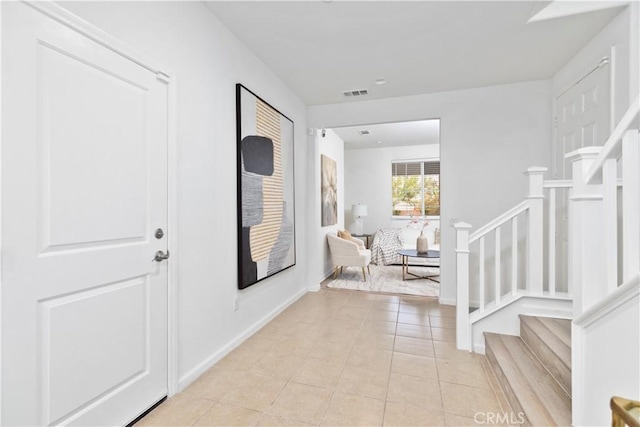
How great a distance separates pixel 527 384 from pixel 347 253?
322 centimetres

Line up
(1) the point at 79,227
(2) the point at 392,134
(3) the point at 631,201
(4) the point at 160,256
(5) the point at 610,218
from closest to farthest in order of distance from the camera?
1. (3) the point at 631,201
2. (5) the point at 610,218
3. (1) the point at 79,227
4. (4) the point at 160,256
5. (2) the point at 392,134

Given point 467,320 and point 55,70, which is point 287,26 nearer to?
point 55,70

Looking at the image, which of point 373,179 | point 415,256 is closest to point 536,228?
point 415,256

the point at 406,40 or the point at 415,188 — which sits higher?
the point at 406,40

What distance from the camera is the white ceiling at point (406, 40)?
2242 mm

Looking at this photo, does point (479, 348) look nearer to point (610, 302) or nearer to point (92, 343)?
point (610, 302)

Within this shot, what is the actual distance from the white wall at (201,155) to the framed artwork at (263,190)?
9cm

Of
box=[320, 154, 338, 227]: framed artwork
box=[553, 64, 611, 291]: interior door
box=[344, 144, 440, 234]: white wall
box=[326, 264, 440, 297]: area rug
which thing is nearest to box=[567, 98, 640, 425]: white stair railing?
box=[553, 64, 611, 291]: interior door

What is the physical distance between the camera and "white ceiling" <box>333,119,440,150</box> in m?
5.36

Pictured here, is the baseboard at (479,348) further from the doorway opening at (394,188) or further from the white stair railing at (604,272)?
the doorway opening at (394,188)

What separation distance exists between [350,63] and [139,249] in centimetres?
256

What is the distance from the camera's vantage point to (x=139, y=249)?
1675mm

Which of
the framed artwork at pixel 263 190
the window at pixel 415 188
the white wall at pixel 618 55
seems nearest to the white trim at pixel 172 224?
the framed artwork at pixel 263 190

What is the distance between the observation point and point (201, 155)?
2.15 meters
